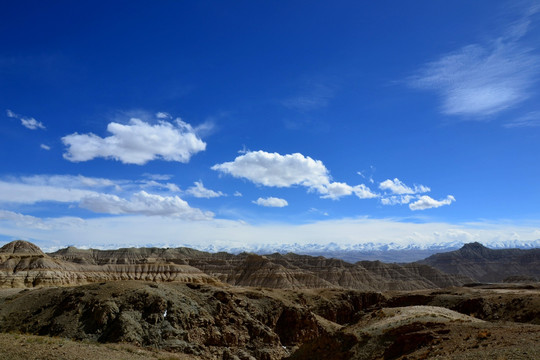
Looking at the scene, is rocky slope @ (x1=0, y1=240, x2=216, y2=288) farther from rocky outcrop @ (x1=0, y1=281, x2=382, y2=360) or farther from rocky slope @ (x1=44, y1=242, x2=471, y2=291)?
rocky outcrop @ (x1=0, y1=281, x2=382, y2=360)

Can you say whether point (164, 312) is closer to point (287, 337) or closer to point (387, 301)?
point (287, 337)

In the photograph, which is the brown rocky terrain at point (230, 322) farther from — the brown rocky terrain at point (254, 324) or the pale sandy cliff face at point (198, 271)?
the pale sandy cliff face at point (198, 271)

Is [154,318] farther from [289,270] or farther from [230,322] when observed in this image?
[289,270]

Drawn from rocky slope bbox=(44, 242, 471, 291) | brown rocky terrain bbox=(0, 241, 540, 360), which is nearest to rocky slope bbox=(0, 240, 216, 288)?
brown rocky terrain bbox=(0, 241, 540, 360)

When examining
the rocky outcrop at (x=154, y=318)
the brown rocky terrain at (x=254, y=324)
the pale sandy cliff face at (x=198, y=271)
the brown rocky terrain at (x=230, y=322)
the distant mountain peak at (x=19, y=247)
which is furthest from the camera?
the distant mountain peak at (x=19, y=247)

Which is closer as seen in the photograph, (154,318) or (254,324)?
(154,318)

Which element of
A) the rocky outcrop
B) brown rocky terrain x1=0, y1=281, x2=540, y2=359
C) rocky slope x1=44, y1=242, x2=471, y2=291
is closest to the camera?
brown rocky terrain x1=0, y1=281, x2=540, y2=359

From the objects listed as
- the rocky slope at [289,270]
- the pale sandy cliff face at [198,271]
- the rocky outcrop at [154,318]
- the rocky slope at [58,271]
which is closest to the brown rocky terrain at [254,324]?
the rocky outcrop at [154,318]

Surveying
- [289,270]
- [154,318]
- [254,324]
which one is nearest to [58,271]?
[254,324]

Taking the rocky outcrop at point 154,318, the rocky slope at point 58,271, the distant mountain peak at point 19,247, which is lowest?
the rocky outcrop at point 154,318

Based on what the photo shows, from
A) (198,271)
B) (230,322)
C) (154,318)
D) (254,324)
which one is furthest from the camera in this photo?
(198,271)

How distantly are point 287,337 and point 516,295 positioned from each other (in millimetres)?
35619

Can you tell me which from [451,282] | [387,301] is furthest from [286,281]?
[451,282]

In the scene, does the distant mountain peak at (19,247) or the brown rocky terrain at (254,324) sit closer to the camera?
the brown rocky terrain at (254,324)
